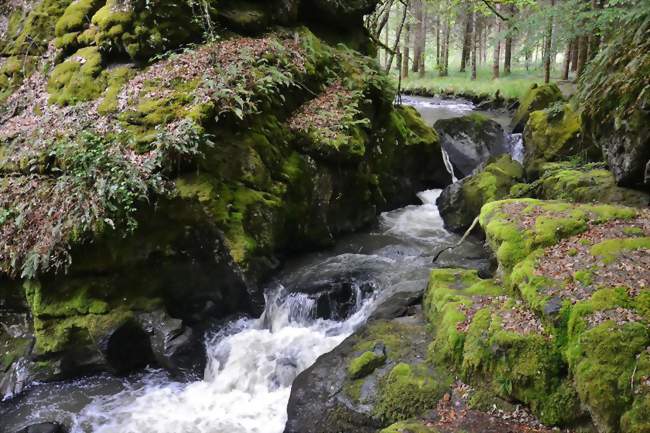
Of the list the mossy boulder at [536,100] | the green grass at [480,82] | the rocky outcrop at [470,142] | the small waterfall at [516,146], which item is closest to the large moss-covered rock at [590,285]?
the rocky outcrop at [470,142]

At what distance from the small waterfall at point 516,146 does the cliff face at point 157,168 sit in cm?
562

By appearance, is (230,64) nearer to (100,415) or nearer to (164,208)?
(164,208)

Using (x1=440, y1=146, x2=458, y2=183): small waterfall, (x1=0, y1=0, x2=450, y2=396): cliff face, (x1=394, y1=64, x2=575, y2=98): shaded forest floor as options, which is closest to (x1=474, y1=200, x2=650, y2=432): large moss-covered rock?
(x1=0, y1=0, x2=450, y2=396): cliff face

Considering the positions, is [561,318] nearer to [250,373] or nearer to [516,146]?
[250,373]

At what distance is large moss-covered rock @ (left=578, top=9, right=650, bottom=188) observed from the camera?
7441 mm

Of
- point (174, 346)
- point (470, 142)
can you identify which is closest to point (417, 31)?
point (470, 142)

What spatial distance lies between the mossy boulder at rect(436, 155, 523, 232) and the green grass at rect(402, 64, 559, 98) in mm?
10903

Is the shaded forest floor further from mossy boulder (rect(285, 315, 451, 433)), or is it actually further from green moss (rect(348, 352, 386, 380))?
green moss (rect(348, 352, 386, 380))

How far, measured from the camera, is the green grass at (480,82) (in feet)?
75.0

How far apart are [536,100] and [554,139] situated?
4767mm

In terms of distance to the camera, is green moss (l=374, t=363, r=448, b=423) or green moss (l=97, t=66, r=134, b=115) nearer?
green moss (l=374, t=363, r=448, b=423)

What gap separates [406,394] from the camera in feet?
18.4

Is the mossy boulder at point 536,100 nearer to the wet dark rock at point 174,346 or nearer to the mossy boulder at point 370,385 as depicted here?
the mossy boulder at point 370,385

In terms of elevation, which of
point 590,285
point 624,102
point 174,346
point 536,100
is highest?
point 624,102
